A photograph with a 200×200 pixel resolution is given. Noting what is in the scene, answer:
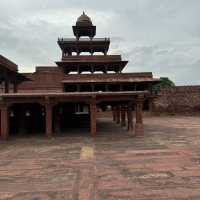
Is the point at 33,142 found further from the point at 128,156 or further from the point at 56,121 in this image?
the point at 128,156

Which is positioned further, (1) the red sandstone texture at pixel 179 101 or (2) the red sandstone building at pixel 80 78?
(1) the red sandstone texture at pixel 179 101

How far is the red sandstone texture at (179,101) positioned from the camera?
1406 inches

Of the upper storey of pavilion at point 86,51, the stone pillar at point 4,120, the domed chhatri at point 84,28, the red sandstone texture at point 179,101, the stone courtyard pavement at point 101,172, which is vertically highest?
the domed chhatri at point 84,28

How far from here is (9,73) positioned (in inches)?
822

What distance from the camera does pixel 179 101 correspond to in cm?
3619

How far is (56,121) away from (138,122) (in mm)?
4696

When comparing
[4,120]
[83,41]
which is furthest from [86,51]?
[4,120]

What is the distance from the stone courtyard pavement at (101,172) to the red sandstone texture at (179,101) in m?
24.1

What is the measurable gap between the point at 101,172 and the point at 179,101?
99.5ft

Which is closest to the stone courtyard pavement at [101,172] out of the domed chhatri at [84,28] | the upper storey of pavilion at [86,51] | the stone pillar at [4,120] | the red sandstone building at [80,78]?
the stone pillar at [4,120]

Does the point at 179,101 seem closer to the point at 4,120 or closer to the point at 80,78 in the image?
the point at 80,78

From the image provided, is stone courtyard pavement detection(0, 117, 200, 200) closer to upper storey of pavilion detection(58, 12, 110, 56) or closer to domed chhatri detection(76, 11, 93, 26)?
upper storey of pavilion detection(58, 12, 110, 56)

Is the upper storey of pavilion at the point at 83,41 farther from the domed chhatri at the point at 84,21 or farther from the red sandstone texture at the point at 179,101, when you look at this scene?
the red sandstone texture at the point at 179,101

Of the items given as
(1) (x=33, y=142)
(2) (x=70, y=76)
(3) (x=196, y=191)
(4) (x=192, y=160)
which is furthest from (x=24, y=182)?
(2) (x=70, y=76)
